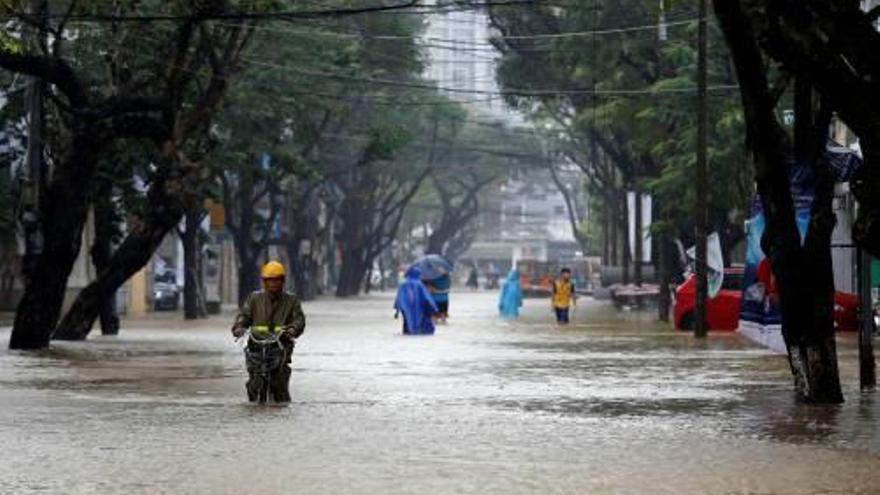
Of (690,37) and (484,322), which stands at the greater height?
(690,37)

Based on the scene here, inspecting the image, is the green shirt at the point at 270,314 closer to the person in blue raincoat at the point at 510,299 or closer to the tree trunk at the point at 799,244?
the tree trunk at the point at 799,244

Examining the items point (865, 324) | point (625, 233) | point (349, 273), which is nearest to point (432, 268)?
point (865, 324)

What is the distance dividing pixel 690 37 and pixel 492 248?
139139 millimetres

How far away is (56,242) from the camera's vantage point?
98.3 ft

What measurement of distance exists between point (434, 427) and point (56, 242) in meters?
15.5

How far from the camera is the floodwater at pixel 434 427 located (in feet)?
39.7

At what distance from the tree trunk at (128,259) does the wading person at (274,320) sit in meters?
15.3

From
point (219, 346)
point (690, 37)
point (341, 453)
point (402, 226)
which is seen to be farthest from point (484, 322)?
A: point (402, 226)

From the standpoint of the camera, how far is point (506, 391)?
67.6ft

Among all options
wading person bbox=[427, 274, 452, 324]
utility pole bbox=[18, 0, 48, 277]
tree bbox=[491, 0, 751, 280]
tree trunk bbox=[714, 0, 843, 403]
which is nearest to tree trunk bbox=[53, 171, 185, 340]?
utility pole bbox=[18, 0, 48, 277]

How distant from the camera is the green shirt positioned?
60.2ft

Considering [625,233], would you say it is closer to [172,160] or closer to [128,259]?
[128,259]

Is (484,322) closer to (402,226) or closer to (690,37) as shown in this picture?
(690,37)

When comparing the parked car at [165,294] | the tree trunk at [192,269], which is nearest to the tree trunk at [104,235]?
the tree trunk at [192,269]
